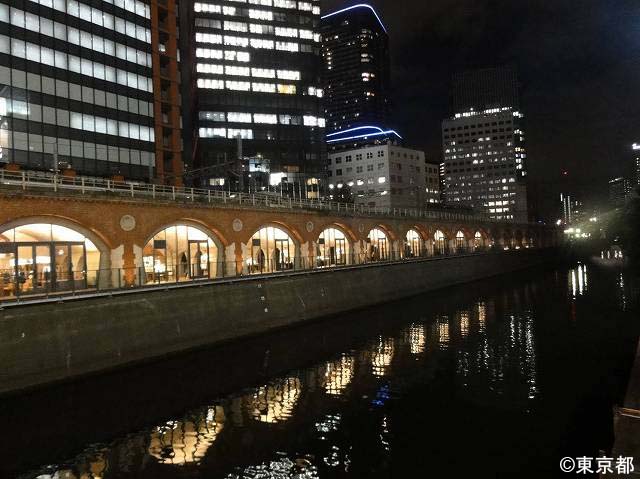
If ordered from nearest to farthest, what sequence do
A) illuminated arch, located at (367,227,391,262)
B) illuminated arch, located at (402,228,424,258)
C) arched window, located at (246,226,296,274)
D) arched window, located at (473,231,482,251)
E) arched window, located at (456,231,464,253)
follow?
arched window, located at (246,226,296,274) < illuminated arch, located at (367,227,391,262) < illuminated arch, located at (402,228,424,258) < arched window, located at (456,231,464,253) < arched window, located at (473,231,482,251)

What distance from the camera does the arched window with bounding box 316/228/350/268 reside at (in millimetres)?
48231

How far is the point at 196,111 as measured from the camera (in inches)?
3814

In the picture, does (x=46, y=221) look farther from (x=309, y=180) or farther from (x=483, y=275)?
(x=309, y=180)

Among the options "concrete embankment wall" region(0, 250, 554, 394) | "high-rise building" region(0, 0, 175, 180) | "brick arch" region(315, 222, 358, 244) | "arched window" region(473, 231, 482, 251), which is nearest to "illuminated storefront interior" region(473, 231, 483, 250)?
"arched window" region(473, 231, 482, 251)

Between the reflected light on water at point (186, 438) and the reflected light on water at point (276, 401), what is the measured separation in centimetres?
144

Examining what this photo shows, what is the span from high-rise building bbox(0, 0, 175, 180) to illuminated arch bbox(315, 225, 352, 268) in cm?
2832

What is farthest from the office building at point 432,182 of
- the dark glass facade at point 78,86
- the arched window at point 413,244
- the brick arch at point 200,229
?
the brick arch at point 200,229

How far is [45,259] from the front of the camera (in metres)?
27.7

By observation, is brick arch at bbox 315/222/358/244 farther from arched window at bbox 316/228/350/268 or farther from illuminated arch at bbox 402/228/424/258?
illuminated arch at bbox 402/228/424/258

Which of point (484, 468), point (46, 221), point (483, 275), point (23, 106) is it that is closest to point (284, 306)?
point (46, 221)

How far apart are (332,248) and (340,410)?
3508cm

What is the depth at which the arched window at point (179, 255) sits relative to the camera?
31.5m

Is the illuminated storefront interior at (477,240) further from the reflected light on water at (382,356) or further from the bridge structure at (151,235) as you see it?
the reflected light on water at (382,356)

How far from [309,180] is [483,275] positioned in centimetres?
4460
